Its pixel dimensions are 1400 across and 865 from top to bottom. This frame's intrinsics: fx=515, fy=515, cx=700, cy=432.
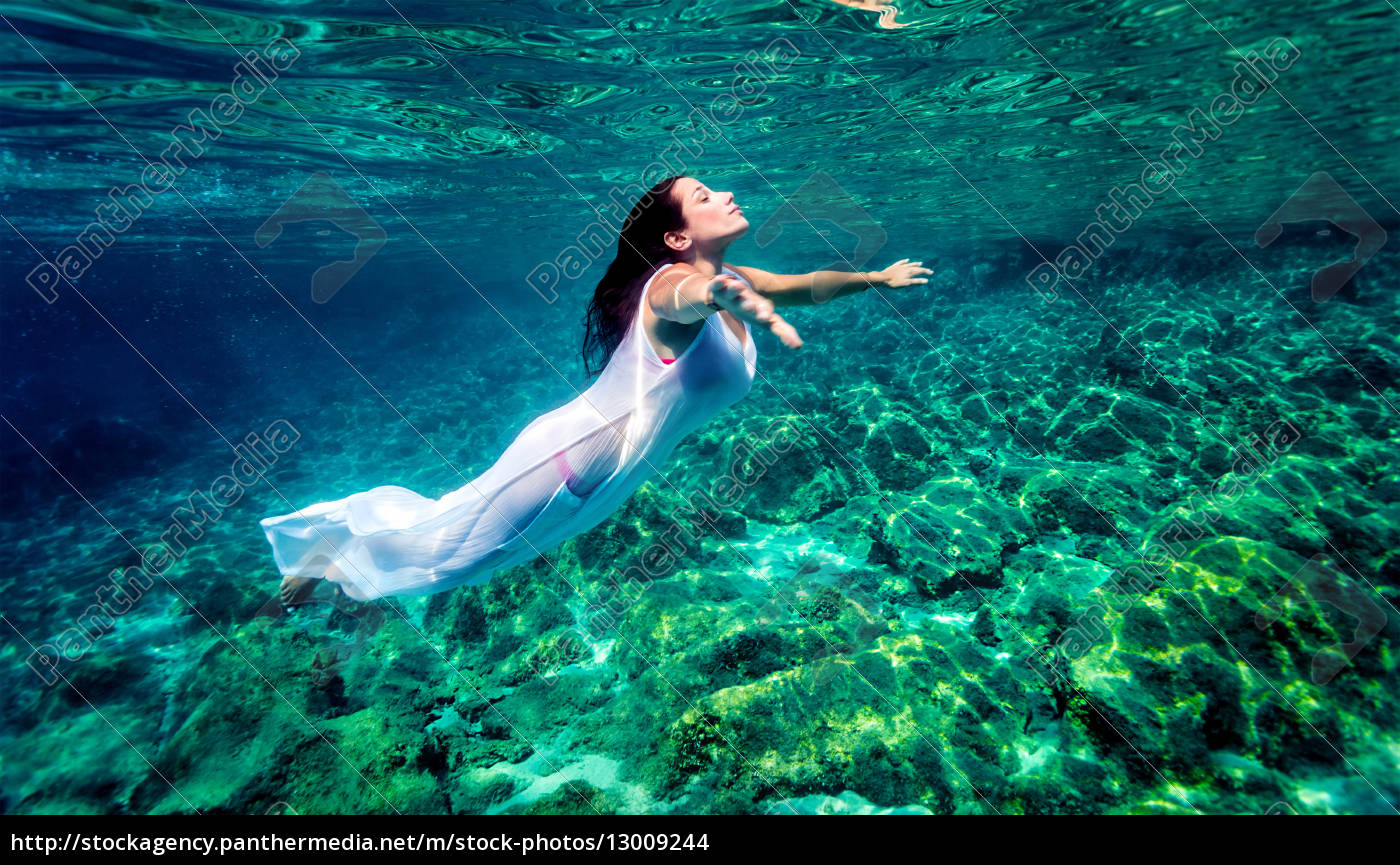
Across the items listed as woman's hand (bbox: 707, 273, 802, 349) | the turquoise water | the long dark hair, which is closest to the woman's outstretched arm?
the long dark hair

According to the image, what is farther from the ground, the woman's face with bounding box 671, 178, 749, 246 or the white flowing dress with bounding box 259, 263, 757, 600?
the woman's face with bounding box 671, 178, 749, 246

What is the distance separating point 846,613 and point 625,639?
7.66 ft

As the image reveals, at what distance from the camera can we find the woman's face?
2.67 metres

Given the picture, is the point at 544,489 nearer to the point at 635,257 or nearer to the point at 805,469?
the point at 635,257

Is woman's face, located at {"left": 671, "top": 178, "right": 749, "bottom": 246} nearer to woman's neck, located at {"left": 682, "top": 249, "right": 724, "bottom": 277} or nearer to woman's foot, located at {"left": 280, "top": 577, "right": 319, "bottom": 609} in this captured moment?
woman's neck, located at {"left": 682, "top": 249, "right": 724, "bottom": 277}

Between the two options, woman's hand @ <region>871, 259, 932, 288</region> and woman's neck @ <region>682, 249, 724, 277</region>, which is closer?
woman's neck @ <region>682, 249, 724, 277</region>

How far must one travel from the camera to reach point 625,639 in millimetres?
5391

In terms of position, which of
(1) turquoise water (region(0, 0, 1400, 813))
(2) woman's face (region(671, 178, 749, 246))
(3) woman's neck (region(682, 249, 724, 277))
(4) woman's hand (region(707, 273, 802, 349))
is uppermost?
(2) woman's face (region(671, 178, 749, 246))

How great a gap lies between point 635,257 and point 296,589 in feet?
11.5

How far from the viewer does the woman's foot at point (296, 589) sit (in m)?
3.76

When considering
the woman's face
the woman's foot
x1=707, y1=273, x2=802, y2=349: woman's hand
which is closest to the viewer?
x1=707, y1=273, x2=802, y2=349: woman's hand

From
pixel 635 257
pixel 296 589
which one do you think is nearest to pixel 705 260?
pixel 635 257

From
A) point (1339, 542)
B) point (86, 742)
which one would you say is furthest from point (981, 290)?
point (86, 742)
